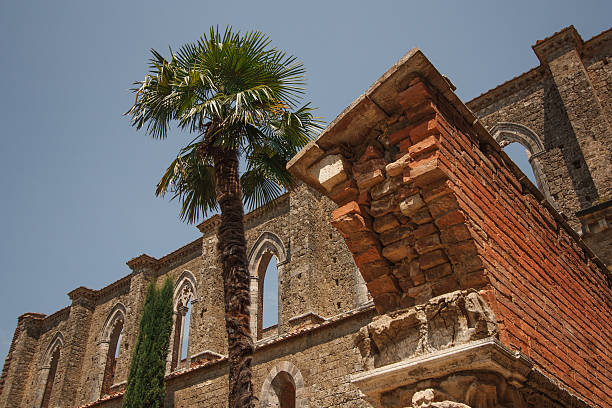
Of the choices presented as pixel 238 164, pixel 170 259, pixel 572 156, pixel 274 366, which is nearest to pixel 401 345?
pixel 238 164

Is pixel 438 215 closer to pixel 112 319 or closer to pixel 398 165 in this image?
pixel 398 165

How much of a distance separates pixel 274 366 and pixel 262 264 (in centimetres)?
651

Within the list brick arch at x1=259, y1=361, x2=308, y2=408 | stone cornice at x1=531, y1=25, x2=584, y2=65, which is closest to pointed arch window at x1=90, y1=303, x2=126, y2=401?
brick arch at x1=259, y1=361, x2=308, y2=408

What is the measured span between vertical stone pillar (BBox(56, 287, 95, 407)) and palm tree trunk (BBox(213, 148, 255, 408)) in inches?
703

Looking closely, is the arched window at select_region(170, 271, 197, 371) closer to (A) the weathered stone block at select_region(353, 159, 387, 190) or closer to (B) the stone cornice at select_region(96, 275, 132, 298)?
(B) the stone cornice at select_region(96, 275, 132, 298)

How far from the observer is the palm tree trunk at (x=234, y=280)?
6254mm

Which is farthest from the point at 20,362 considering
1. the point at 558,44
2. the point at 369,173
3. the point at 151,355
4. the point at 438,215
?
the point at 438,215

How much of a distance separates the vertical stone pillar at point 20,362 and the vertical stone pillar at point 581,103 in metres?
25.5

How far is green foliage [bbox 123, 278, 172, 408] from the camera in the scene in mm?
13391

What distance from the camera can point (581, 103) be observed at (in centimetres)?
1350

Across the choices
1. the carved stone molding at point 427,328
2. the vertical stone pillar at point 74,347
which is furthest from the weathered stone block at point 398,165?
the vertical stone pillar at point 74,347

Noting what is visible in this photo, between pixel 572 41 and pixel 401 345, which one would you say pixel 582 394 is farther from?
pixel 572 41

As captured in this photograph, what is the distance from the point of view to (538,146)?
14430 millimetres

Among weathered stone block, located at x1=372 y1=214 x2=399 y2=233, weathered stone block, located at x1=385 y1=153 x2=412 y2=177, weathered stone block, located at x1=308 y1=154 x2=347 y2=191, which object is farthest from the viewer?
weathered stone block, located at x1=308 y1=154 x2=347 y2=191
